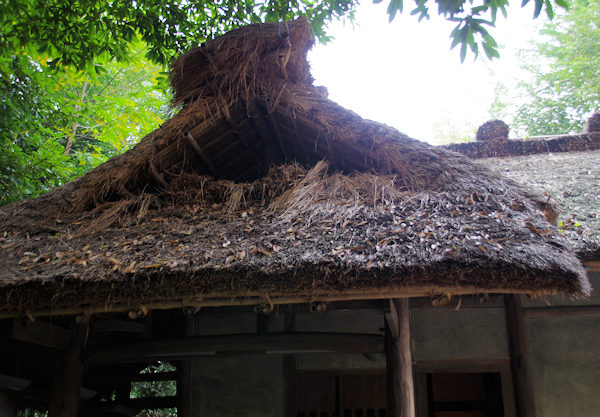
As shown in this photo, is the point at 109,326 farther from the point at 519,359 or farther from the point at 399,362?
the point at 519,359

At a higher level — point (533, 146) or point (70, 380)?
→ point (533, 146)

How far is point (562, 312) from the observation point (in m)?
3.67

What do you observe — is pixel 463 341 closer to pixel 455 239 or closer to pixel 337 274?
pixel 455 239

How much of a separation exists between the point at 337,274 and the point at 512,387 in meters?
2.39

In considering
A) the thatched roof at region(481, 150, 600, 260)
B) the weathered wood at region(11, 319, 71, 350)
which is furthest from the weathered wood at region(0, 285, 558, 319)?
the thatched roof at region(481, 150, 600, 260)

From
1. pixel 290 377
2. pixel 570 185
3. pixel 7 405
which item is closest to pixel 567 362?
pixel 570 185

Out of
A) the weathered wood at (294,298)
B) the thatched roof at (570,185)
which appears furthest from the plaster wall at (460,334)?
the weathered wood at (294,298)

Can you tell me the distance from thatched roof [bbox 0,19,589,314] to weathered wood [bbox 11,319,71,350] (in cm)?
33

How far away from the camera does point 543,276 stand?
7.75ft

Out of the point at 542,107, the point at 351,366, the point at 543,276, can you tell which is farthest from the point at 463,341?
the point at 542,107

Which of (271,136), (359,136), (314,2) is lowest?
(359,136)

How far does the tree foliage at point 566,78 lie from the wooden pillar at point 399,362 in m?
12.4

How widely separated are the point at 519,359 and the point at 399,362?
4.49 feet

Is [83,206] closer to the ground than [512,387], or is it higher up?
higher up
